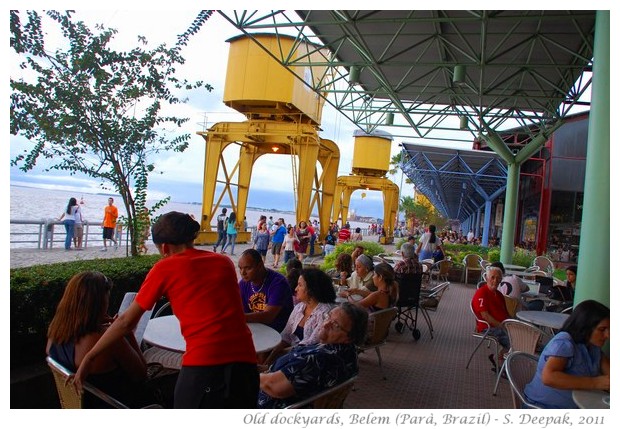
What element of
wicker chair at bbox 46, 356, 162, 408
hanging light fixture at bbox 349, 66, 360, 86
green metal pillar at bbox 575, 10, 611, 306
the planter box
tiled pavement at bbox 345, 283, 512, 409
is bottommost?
tiled pavement at bbox 345, 283, 512, 409

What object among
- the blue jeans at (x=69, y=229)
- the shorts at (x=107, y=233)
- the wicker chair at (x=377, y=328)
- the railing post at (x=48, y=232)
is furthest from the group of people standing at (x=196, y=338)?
the shorts at (x=107, y=233)

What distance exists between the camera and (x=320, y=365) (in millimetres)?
2508

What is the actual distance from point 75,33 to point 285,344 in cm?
364

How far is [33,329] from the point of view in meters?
3.48

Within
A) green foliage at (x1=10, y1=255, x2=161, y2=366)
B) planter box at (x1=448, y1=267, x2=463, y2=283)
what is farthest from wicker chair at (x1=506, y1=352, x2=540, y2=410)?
planter box at (x1=448, y1=267, x2=463, y2=283)

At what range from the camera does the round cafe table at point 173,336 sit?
294 cm

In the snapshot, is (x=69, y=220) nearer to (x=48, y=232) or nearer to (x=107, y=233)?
(x=48, y=232)

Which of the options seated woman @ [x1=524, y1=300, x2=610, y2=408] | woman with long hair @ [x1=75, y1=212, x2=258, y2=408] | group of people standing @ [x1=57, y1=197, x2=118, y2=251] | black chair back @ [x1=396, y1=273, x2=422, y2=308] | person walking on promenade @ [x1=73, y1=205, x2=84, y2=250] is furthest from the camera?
person walking on promenade @ [x1=73, y1=205, x2=84, y2=250]

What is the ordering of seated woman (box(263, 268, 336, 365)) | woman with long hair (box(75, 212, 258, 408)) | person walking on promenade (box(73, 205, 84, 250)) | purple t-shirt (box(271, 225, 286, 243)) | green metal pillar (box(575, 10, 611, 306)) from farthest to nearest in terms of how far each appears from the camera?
purple t-shirt (box(271, 225, 286, 243)), person walking on promenade (box(73, 205, 84, 250)), green metal pillar (box(575, 10, 611, 306)), seated woman (box(263, 268, 336, 365)), woman with long hair (box(75, 212, 258, 408))

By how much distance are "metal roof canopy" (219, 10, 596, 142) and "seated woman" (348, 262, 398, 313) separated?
361cm

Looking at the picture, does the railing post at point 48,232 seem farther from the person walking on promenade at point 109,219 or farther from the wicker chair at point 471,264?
the wicker chair at point 471,264

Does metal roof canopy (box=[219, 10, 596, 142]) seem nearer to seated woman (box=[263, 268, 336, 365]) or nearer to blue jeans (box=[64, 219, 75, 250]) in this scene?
seated woman (box=[263, 268, 336, 365])

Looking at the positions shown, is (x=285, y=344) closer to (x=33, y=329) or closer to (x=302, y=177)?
(x=33, y=329)

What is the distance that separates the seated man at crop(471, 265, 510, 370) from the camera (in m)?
4.99
